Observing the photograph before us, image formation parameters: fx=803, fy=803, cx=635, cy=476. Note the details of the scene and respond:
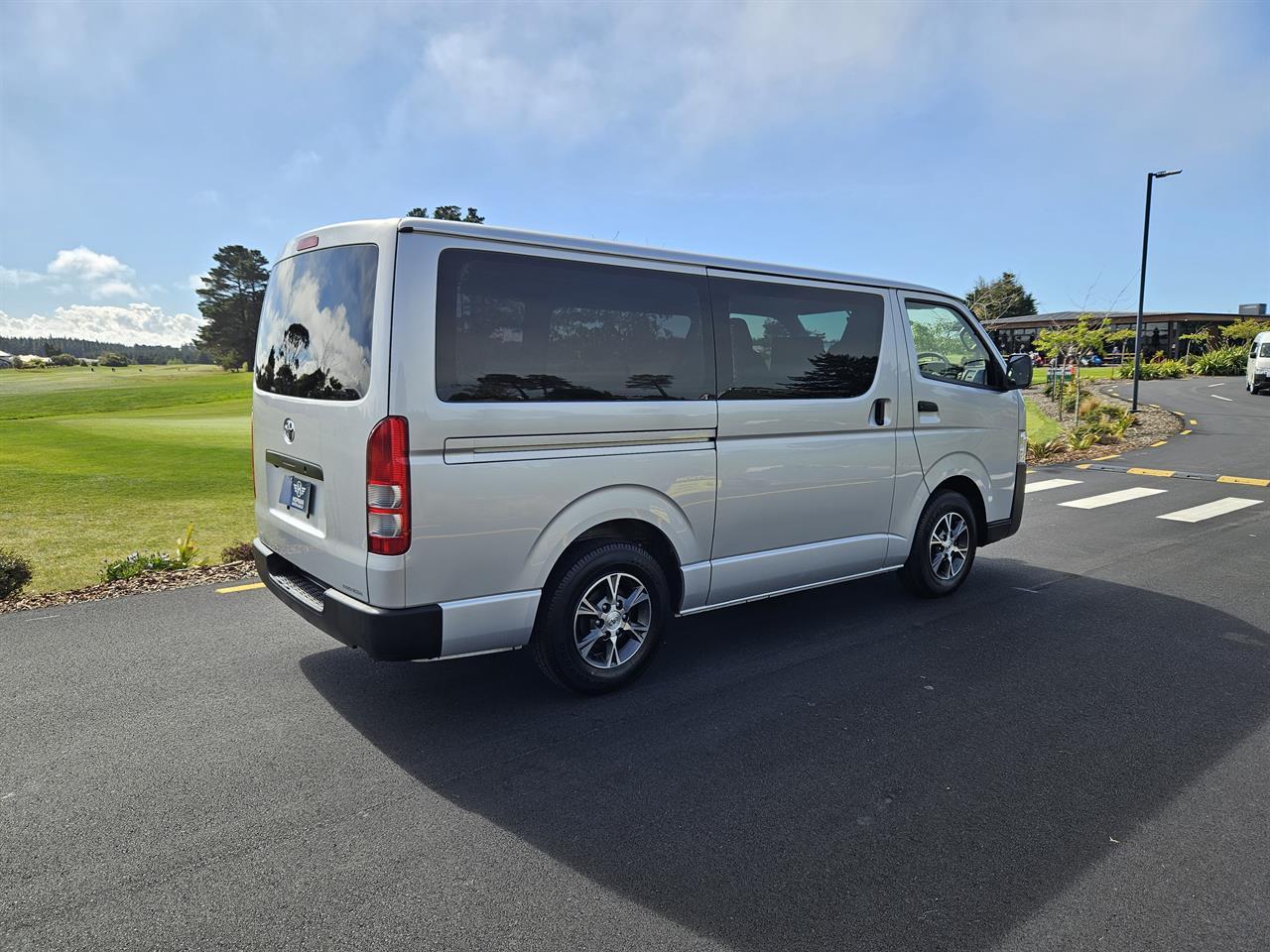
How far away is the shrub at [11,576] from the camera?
5.68 metres

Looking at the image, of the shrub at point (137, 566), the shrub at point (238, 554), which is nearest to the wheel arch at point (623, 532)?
the shrub at point (238, 554)

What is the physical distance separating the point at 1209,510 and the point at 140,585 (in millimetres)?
10779

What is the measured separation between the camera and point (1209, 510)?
9219 millimetres

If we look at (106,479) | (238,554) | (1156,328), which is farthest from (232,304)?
(1156,328)

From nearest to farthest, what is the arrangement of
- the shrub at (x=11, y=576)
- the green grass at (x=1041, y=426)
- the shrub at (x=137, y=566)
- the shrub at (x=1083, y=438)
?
the shrub at (x=11, y=576) < the shrub at (x=137, y=566) < the shrub at (x=1083, y=438) < the green grass at (x=1041, y=426)

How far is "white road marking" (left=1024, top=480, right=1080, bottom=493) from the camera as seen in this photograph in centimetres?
1087

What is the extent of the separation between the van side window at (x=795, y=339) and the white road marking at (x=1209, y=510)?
6.03 m

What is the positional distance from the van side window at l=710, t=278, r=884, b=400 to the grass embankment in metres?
5.79

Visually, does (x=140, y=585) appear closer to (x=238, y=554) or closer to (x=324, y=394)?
(x=238, y=554)

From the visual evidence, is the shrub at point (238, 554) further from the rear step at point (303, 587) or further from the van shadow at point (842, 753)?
the rear step at point (303, 587)

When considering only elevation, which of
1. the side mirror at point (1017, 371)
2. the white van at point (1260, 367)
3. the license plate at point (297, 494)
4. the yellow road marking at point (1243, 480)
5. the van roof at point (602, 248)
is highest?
the white van at point (1260, 367)

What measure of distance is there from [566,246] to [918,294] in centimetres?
278

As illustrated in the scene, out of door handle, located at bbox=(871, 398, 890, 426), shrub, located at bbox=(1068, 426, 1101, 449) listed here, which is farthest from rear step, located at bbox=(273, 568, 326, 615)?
shrub, located at bbox=(1068, 426, 1101, 449)

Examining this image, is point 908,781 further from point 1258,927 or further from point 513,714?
point 513,714
